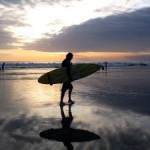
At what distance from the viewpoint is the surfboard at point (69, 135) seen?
8.98 meters

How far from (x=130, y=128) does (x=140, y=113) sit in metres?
2.85

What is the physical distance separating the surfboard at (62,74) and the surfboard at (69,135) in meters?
6.65

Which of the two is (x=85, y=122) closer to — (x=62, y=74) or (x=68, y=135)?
(x=68, y=135)

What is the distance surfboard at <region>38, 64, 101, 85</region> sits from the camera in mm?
17319

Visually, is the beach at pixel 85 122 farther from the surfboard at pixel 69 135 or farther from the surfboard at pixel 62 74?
the surfboard at pixel 62 74

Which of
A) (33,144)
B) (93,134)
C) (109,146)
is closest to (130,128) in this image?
(93,134)

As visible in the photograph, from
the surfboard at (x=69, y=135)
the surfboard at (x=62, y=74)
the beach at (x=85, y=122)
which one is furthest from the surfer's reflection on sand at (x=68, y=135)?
the surfboard at (x=62, y=74)

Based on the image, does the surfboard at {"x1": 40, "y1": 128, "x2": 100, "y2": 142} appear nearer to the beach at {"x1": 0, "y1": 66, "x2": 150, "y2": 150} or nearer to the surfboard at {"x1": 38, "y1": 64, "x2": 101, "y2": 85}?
the beach at {"x1": 0, "y1": 66, "x2": 150, "y2": 150}

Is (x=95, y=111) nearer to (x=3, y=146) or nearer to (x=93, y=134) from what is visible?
(x=93, y=134)

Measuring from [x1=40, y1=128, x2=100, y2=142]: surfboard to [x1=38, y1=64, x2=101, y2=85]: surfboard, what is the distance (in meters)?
6.65

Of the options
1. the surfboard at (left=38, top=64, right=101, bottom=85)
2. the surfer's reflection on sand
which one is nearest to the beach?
the surfer's reflection on sand

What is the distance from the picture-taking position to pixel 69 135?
944 cm

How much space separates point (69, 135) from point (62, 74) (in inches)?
318

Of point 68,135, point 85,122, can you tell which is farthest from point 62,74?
point 68,135
